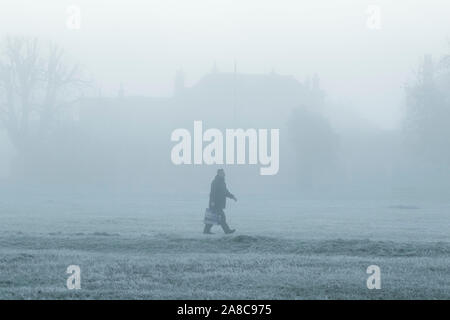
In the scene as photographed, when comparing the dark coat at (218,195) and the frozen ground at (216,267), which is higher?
the dark coat at (218,195)

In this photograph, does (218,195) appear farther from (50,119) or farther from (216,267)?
(50,119)

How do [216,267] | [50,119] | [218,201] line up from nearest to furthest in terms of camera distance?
1. [216,267]
2. [218,201]
3. [50,119]

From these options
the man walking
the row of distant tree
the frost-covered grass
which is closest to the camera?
the frost-covered grass

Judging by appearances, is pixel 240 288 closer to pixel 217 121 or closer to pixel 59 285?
pixel 59 285

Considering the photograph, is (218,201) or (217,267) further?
(218,201)

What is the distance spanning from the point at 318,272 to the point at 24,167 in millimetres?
67007

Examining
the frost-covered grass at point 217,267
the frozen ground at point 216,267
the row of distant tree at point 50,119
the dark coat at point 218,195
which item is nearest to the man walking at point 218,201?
the dark coat at point 218,195

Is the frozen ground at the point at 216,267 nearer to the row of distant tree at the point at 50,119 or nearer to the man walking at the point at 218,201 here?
the man walking at the point at 218,201

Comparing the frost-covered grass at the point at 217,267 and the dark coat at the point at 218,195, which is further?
the dark coat at the point at 218,195

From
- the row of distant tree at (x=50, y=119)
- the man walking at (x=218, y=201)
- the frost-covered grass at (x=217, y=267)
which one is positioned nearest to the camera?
the frost-covered grass at (x=217, y=267)

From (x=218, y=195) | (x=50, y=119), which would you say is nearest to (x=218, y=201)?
(x=218, y=195)

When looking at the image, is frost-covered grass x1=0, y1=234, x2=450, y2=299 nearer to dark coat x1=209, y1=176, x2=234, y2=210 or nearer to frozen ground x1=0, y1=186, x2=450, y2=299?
frozen ground x1=0, y1=186, x2=450, y2=299

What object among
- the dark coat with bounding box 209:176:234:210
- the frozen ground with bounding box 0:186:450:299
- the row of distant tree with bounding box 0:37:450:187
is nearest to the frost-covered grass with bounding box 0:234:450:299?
the frozen ground with bounding box 0:186:450:299

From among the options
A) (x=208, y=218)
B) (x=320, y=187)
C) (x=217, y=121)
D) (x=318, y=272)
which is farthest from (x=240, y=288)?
(x=217, y=121)
